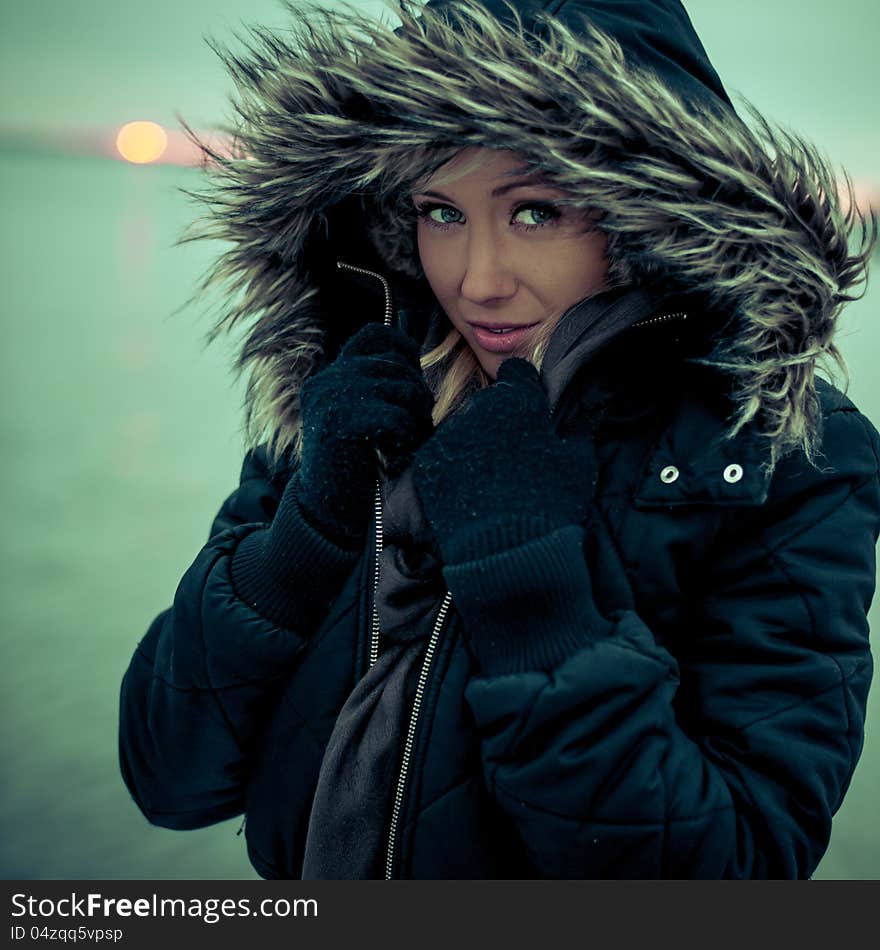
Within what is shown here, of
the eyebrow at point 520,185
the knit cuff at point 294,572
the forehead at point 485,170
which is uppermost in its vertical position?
the forehead at point 485,170

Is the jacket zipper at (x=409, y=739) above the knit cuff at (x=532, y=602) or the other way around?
the other way around

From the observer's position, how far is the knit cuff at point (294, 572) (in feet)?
2.42

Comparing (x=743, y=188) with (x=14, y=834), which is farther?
(x=14, y=834)

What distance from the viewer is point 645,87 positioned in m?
0.68

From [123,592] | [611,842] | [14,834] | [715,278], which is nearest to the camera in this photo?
[611,842]

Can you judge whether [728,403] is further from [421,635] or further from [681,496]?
[421,635]

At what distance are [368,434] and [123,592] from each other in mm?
1192

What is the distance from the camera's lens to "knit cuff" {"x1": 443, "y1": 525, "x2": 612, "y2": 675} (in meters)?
0.61

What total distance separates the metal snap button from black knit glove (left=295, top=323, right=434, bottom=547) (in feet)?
0.90

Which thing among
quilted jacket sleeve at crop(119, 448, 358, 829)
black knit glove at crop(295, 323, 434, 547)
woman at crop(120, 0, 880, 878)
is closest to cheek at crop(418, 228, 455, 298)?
woman at crop(120, 0, 880, 878)

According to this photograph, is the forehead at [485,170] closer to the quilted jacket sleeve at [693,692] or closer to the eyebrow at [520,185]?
the eyebrow at [520,185]

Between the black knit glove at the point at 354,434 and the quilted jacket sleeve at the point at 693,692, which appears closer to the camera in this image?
the quilted jacket sleeve at the point at 693,692

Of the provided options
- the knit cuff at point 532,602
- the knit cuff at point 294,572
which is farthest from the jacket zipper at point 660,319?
the knit cuff at point 294,572

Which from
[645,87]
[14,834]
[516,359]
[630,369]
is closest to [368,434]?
[516,359]
